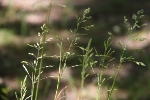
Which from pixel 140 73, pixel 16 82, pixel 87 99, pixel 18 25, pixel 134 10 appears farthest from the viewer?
pixel 134 10

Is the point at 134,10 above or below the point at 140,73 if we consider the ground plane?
above

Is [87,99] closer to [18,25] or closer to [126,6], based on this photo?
[18,25]

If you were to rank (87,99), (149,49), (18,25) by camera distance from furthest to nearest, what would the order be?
(18,25), (149,49), (87,99)

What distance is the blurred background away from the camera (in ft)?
10.8

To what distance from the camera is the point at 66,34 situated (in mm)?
4441

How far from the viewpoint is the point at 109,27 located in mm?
4695

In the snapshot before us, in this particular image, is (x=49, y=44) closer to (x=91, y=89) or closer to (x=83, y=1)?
(x=91, y=89)

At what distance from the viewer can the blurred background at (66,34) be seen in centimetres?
329

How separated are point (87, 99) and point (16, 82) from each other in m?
0.82

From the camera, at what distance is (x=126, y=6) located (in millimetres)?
5355

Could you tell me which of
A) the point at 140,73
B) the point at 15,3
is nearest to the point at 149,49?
the point at 140,73

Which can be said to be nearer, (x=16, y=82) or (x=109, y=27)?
(x=16, y=82)

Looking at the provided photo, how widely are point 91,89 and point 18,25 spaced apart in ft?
5.99

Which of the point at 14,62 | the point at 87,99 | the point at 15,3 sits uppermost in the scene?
the point at 15,3
